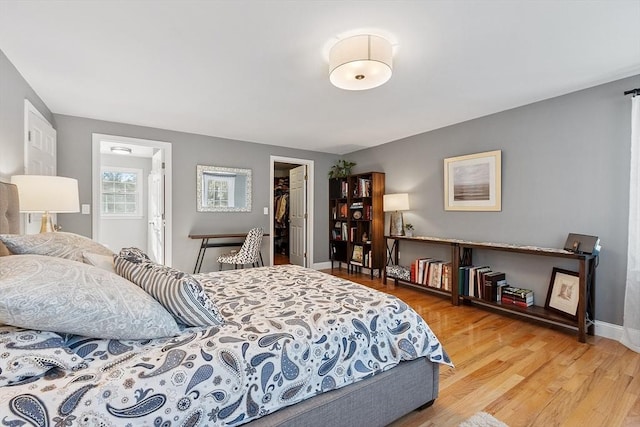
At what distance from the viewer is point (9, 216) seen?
6.32ft

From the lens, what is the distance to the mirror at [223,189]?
4.52m

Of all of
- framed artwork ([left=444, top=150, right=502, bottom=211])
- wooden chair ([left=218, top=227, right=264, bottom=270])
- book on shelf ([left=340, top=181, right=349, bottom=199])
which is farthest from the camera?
book on shelf ([left=340, top=181, right=349, bottom=199])

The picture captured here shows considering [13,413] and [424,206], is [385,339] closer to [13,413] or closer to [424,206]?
[13,413]

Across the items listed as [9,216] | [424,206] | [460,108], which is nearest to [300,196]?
[424,206]

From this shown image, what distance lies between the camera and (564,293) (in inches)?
110

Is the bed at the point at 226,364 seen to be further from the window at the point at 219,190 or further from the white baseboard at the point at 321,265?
the white baseboard at the point at 321,265

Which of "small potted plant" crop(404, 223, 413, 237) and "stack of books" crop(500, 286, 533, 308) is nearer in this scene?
"stack of books" crop(500, 286, 533, 308)

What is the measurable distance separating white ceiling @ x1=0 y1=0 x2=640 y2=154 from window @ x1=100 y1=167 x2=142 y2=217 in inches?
96.8

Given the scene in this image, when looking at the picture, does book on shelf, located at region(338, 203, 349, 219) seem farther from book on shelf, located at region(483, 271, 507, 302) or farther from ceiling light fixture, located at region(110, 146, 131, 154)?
ceiling light fixture, located at region(110, 146, 131, 154)

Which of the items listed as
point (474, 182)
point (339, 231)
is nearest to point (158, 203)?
point (339, 231)

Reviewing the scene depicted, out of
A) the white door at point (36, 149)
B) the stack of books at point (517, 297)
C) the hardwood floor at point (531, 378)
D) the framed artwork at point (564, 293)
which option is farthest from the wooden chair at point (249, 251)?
the framed artwork at point (564, 293)

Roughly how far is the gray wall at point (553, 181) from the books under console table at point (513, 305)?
16 cm

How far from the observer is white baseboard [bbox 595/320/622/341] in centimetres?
258

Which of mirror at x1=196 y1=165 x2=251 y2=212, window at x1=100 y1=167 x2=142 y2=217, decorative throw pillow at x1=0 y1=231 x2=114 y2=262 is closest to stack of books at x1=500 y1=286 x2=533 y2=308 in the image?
decorative throw pillow at x1=0 y1=231 x2=114 y2=262
